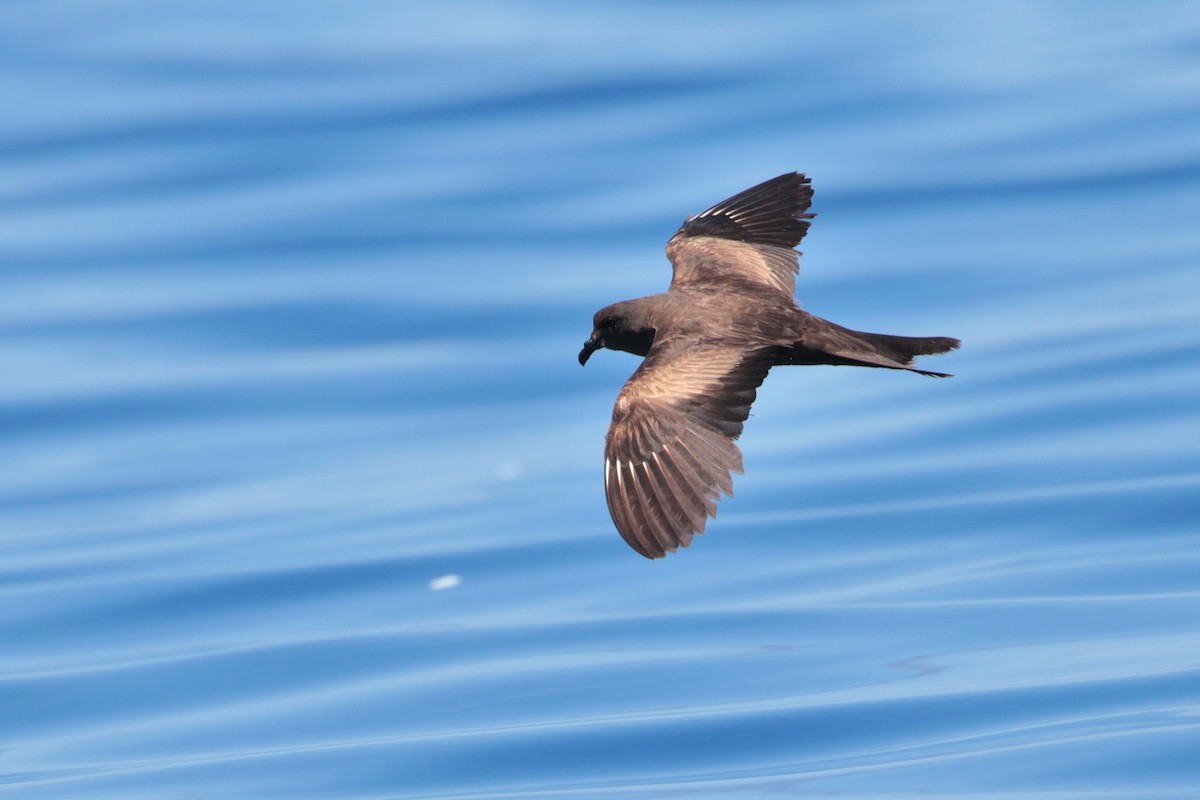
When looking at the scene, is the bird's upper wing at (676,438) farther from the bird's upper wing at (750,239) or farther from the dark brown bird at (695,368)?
the bird's upper wing at (750,239)

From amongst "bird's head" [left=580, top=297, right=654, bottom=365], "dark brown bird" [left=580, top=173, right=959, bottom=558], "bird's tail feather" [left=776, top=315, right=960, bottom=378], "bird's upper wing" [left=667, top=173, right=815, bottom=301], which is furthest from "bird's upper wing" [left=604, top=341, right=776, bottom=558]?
"bird's upper wing" [left=667, top=173, right=815, bottom=301]

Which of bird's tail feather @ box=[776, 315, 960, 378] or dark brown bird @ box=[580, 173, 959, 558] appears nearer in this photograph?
dark brown bird @ box=[580, 173, 959, 558]

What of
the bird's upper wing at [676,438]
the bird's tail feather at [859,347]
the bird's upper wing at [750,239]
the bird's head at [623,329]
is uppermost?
the bird's upper wing at [750,239]

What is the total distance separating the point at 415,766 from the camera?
1164cm

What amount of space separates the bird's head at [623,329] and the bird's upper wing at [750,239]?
0.53 meters

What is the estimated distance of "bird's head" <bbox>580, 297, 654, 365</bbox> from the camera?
29.5 feet

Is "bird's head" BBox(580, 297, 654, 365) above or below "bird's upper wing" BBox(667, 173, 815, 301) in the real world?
below

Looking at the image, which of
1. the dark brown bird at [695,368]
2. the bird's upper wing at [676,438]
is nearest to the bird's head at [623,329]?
the dark brown bird at [695,368]

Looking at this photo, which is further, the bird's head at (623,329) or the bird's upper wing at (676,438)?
the bird's head at (623,329)

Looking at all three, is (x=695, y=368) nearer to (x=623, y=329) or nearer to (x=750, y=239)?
(x=623, y=329)

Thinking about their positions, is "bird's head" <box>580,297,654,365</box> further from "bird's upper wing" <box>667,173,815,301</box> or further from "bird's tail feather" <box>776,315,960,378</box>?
"bird's tail feather" <box>776,315,960,378</box>

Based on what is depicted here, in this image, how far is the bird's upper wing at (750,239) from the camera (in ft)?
32.6

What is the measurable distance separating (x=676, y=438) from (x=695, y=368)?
40 cm

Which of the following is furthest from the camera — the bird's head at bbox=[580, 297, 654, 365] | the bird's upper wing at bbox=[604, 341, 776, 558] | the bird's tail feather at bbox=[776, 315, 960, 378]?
the bird's head at bbox=[580, 297, 654, 365]
